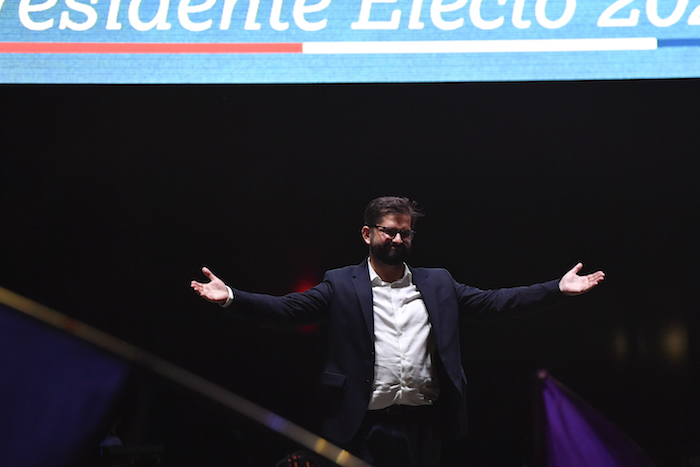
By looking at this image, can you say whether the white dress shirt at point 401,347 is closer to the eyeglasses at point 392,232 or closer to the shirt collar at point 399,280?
the shirt collar at point 399,280

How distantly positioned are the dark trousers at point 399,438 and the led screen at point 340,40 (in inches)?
54.7

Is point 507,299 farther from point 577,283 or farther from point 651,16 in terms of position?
point 651,16

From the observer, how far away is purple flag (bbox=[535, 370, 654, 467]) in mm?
2615

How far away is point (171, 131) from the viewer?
10.4 feet

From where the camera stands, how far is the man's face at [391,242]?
2.33 meters

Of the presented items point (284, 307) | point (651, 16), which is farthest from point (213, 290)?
point (651, 16)

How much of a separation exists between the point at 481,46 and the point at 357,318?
4.36ft

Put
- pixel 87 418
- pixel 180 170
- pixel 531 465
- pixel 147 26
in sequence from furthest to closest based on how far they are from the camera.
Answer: pixel 180 170 < pixel 531 465 < pixel 147 26 < pixel 87 418

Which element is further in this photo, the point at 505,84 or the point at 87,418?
the point at 505,84

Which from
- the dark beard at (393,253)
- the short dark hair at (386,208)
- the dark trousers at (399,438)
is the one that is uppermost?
the short dark hair at (386,208)

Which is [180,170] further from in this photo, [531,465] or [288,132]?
[531,465]

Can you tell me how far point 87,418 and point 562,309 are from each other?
2.79 m

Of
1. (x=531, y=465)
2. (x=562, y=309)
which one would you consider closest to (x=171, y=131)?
(x=562, y=309)

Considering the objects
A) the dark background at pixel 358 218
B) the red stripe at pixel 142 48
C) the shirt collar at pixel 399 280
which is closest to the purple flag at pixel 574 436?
the dark background at pixel 358 218
